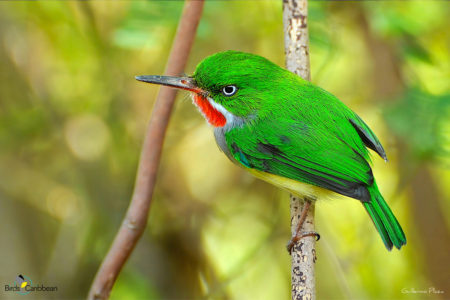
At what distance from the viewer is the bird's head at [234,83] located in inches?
125

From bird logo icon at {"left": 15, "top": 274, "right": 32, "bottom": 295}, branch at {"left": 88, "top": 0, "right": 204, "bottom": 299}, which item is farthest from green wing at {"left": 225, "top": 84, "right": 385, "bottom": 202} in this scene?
A: bird logo icon at {"left": 15, "top": 274, "right": 32, "bottom": 295}

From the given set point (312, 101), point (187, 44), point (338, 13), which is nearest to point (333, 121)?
point (312, 101)

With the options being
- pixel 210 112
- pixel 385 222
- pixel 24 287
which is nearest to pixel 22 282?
pixel 24 287

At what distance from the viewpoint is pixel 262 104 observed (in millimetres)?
3203

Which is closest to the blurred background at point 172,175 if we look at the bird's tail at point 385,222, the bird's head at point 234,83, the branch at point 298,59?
the branch at point 298,59

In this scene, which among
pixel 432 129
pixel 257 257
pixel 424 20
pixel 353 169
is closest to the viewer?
pixel 353 169

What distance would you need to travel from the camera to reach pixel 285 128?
3.13 m

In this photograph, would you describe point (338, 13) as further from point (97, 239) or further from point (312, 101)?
point (97, 239)

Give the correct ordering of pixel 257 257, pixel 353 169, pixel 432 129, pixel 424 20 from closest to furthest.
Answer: pixel 353 169 → pixel 432 129 → pixel 424 20 → pixel 257 257

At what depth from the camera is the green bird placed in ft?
9.94

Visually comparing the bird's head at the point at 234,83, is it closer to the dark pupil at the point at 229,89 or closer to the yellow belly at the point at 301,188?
the dark pupil at the point at 229,89

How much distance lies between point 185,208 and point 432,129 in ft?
6.93

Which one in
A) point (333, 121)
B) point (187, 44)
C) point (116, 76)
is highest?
point (116, 76)

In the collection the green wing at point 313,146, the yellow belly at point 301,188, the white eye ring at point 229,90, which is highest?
the white eye ring at point 229,90
